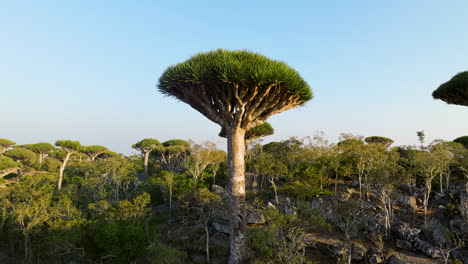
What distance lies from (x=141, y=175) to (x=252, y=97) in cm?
4557

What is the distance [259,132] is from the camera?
116 feet

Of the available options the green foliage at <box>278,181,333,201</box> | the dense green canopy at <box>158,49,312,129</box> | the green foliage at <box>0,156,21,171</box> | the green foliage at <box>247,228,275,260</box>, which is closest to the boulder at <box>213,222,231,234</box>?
the green foliage at <box>247,228,275,260</box>

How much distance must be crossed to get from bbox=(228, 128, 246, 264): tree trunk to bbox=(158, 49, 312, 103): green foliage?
2746mm

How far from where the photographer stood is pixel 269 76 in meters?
9.45

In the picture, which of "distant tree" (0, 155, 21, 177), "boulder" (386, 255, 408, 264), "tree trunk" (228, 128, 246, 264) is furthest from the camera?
"distant tree" (0, 155, 21, 177)

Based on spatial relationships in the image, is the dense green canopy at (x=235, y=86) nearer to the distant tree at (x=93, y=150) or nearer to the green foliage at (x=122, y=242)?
the green foliage at (x=122, y=242)

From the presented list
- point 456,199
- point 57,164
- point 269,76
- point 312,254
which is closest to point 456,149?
point 456,199

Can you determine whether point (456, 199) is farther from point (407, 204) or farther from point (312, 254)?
point (312, 254)

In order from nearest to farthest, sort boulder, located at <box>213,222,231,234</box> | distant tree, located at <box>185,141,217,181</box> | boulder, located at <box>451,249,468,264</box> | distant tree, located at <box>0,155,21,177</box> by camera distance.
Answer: boulder, located at <box>451,249,468,264</box> < boulder, located at <box>213,222,231,234</box> < distant tree, located at <box>185,141,217,181</box> < distant tree, located at <box>0,155,21,177</box>

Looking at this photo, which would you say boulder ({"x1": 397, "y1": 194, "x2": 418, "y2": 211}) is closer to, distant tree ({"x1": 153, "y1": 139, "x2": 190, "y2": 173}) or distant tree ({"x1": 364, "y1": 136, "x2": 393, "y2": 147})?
distant tree ({"x1": 364, "y1": 136, "x2": 393, "y2": 147})

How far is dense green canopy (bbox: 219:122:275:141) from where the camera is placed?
114 feet

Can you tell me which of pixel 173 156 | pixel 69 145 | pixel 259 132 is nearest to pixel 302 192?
pixel 259 132

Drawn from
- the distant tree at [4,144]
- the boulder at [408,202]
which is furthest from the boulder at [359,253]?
the distant tree at [4,144]

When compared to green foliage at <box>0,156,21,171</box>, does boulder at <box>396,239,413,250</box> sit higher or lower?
lower
